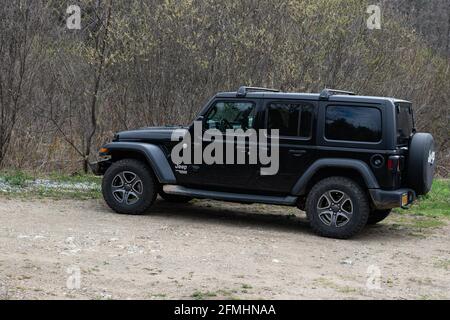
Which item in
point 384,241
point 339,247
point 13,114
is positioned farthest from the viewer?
point 13,114

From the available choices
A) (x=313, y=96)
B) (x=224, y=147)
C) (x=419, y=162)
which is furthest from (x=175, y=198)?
(x=419, y=162)

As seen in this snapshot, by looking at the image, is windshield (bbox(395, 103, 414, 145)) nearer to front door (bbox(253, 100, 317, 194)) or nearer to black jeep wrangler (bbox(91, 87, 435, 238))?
black jeep wrangler (bbox(91, 87, 435, 238))

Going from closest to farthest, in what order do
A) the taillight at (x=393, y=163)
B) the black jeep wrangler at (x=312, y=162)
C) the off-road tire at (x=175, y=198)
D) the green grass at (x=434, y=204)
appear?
the taillight at (x=393, y=163)
the black jeep wrangler at (x=312, y=162)
the off-road tire at (x=175, y=198)
the green grass at (x=434, y=204)

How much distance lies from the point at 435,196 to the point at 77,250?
7.32 m

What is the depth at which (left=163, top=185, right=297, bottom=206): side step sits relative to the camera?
9.06 meters

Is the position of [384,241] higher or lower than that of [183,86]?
lower

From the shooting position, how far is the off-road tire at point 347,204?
28.4 feet

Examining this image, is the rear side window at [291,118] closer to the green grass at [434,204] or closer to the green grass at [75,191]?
the green grass at [75,191]

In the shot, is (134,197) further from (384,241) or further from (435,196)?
(435,196)

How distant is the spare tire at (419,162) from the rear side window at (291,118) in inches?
52.6

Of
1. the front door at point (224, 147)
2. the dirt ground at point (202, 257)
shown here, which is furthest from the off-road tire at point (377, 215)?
the front door at point (224, 147)

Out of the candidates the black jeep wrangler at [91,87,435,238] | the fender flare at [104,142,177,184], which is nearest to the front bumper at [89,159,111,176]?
the black jeep wrangler at [91,87,435,238]
